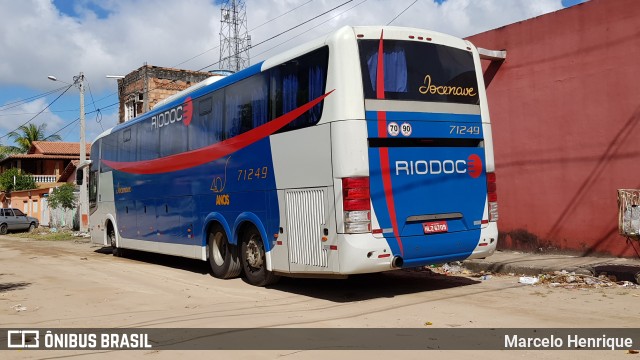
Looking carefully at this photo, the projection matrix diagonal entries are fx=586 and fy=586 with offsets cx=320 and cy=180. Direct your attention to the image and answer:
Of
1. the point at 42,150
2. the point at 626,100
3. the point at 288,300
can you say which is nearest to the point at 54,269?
the point at 288,300

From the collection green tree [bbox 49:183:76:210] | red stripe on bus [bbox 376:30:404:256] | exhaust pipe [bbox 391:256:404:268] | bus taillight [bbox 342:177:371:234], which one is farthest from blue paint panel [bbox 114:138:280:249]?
green tree [bbox 49:183:76:210]

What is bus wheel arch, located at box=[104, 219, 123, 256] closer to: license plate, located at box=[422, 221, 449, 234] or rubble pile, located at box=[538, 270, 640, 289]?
license plate, located at box=[422, 221, 449, 234]

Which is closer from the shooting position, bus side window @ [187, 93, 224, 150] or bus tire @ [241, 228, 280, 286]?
bus tire @ [241, 228, 280, 286]

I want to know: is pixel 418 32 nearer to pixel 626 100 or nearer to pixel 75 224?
pixel 626 100

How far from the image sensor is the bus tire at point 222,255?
34.9 ft

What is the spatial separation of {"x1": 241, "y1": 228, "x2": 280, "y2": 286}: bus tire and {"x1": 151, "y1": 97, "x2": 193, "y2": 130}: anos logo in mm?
3019

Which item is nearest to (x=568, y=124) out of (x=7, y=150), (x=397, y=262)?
(x=397, y=262)

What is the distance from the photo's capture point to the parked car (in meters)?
33.3

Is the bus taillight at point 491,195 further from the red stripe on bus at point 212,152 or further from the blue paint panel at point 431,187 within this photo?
the red stripe on bus at point 212,152

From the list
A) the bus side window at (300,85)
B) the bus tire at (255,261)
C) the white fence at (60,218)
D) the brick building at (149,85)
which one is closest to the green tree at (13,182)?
the white fence at (60,218)

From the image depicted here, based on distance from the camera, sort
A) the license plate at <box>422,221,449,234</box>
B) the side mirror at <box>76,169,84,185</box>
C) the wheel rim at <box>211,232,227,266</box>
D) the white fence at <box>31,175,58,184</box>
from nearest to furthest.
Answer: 1. the license plate at <box>422,221,449,234</box>
2. the wheel rim at <box>211,232,227,266</box>
3. the side mirror at <box>76,169,84,185</box>
4. the white fence at <box>31,175,58,184</box>

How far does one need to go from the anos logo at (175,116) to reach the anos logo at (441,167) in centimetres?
520

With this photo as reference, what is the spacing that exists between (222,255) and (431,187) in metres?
4.70
